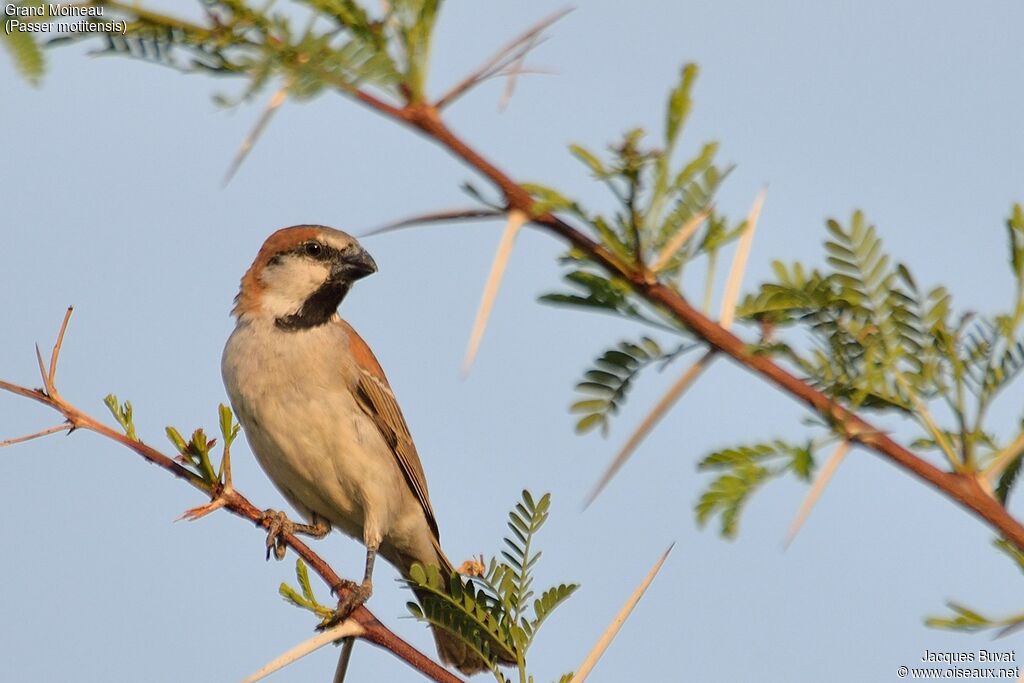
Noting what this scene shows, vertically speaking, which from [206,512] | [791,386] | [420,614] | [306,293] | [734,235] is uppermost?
[306,293]

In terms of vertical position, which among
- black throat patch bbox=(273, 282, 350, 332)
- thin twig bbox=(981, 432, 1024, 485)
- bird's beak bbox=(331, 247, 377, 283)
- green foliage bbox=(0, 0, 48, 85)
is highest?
bird's beak bbox=(331, 247, 377, 283)

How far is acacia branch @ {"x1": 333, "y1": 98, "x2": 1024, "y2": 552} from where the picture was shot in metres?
2.01

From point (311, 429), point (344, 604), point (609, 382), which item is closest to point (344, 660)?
point (344, 604)

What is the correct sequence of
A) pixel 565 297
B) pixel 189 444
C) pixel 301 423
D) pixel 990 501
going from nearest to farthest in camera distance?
pixel 990 501, pixel 565 297, pixel 189 444, pixel 301 423

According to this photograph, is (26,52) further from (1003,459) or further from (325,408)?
(325,408)

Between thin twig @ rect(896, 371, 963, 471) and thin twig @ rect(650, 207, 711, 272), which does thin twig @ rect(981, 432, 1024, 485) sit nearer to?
thin twig @ rect(896, 371, 963, 471)

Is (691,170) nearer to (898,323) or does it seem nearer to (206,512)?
(898,323)

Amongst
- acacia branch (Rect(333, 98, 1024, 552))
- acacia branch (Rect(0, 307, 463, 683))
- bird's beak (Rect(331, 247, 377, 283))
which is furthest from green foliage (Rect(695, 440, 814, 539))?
bird's beak (Rect(331, 247, 377, 283))

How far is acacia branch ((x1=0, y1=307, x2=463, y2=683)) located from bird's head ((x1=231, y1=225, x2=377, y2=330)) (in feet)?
12.2

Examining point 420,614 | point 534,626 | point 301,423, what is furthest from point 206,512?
point 301,423

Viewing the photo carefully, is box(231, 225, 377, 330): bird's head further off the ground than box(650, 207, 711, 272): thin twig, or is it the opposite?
box(231, 225, 377, 330): bird's head

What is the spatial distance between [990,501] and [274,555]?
4.46m

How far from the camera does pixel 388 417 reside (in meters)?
7.80

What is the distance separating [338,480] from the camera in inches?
285
